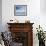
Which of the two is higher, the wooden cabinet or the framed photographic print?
the framed photographic print

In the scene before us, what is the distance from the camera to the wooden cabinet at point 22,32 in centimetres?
575

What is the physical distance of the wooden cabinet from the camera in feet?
18.9

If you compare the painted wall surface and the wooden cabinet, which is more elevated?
the painted wall surface

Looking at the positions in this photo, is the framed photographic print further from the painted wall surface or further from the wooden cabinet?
the wooden cabinet

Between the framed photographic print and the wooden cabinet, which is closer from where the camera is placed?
the wooden cabinet

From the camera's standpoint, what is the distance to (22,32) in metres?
5.83

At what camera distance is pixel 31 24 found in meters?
5.75

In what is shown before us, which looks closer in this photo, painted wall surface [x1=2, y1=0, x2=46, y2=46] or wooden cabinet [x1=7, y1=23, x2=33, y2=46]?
wooden cabinet [x1=7, y1=23, x2=33, y2=46]

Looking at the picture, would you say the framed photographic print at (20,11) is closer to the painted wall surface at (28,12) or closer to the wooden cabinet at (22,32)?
the painted wall surface at (28,12)

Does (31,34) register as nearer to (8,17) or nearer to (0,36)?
(8,17)

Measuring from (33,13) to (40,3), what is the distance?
638 mm

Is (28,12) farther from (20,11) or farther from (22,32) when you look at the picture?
(22,32)

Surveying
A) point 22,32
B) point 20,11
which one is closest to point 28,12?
point 20,11

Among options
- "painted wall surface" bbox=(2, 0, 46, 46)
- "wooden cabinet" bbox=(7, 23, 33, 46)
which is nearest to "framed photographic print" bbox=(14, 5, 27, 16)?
"painted wall surface" bbox=(2, 0, 46, 46)
